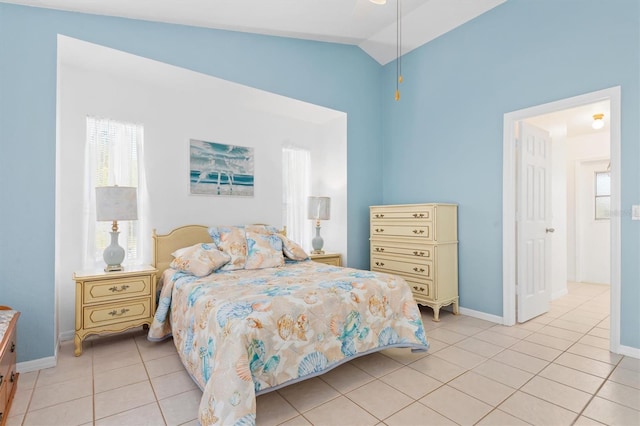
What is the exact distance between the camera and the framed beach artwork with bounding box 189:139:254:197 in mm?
3623

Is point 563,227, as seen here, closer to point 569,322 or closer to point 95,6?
point 569,322

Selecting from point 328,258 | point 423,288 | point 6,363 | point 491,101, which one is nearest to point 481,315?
point 423,288

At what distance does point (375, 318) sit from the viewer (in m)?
2.34

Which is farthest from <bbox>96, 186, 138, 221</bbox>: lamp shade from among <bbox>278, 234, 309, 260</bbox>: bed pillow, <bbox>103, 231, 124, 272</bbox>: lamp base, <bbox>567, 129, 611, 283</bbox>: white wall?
<bbox>567, 129, 611, 283</bbox>: white wall

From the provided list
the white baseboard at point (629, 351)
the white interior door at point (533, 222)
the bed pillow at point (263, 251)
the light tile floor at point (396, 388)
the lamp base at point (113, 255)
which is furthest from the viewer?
the white interior door at point (533, 222)

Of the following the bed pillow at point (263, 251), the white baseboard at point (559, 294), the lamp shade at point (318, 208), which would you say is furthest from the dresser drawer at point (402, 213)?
the white baseboard at point (559, 294)

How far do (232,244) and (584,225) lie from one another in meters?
5.88

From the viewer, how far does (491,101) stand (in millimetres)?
3492

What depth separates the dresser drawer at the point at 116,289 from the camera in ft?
8.59

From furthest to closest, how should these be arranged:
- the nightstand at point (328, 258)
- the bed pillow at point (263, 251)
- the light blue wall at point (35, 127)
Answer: the nightstand at point (328, 258) < the bed pillow at point (263, 251) < the light blue wall at point (35, 127)

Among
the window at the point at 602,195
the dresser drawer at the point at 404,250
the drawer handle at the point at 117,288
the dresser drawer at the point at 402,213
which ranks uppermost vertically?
the window at the point at 602,195

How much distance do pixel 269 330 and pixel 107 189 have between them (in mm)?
1991

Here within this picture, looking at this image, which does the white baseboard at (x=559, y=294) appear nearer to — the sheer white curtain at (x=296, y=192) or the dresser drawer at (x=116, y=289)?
the sheer white curtain at (x=296, y=192)

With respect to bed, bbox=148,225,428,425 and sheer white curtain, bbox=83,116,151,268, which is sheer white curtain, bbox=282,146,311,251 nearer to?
A: bed, bbox=148,225,428,425
